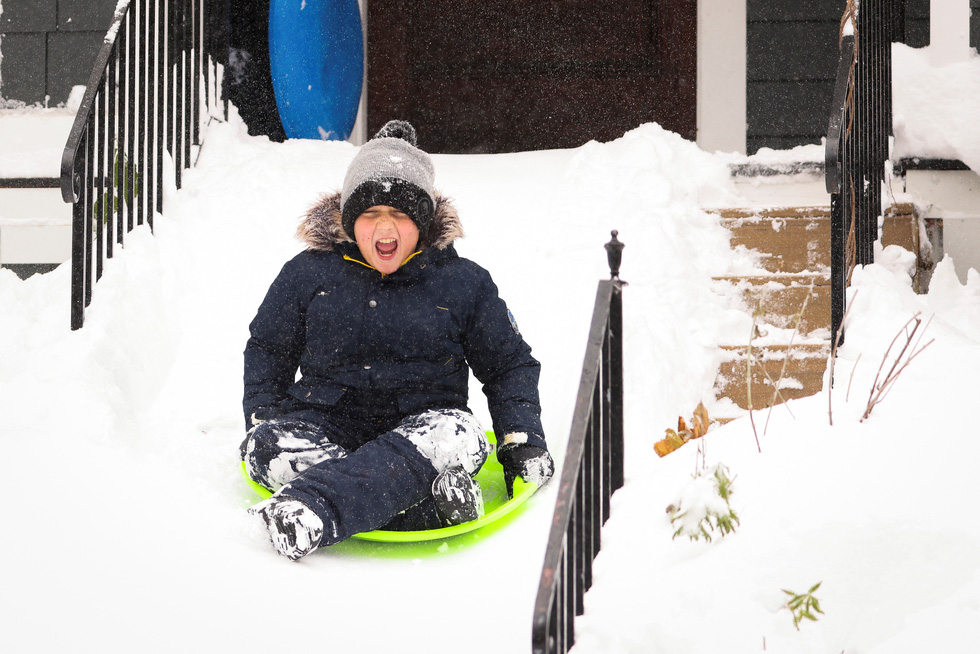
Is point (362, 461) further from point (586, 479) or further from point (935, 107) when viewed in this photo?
point (935, 107)

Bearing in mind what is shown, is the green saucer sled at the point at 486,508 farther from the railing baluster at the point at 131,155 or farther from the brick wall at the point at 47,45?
the brick wall at the point at 47,45

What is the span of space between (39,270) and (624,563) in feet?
13.6

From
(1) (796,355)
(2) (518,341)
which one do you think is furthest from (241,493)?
(1) (796,355)

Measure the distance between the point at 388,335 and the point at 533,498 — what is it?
674mm

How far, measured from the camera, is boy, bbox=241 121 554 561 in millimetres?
2717

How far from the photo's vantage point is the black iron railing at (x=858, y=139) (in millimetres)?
3303

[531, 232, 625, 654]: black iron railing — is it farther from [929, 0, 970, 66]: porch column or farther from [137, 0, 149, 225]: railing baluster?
[929, 0, 970, 66]: porch column

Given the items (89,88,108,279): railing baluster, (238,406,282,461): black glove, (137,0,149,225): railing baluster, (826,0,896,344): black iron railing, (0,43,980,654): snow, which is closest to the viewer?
(0,43,980,654): snow

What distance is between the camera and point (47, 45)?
5.46 meters

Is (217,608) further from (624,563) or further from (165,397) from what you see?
(165,397)

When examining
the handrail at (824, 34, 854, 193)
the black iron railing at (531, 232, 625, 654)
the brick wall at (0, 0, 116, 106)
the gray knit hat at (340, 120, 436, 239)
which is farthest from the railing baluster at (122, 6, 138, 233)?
the handrail at (824, 34, 854, 193)

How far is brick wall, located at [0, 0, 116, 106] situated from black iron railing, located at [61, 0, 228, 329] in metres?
0.80

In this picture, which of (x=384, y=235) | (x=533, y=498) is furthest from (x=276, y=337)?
(x=533, y=498)

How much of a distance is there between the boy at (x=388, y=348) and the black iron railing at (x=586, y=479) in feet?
1.47
